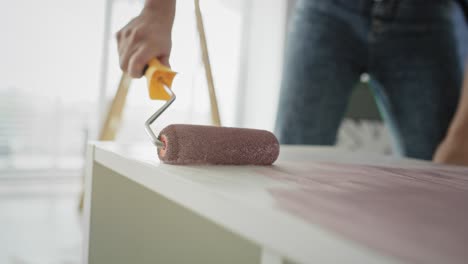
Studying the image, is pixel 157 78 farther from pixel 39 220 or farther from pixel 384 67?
pixel 39 220

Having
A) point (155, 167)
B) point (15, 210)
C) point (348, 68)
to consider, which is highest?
point (348, 68)

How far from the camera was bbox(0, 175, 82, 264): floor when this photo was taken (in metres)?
1.39

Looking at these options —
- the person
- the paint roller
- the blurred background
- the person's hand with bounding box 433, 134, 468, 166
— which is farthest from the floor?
the person's hand with bounding box 433, 134, 468, 166

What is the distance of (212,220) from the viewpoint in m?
0.31

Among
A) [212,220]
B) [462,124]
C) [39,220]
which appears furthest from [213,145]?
[39,220]

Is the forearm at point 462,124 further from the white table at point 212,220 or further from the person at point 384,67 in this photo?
the white table at point 212,220

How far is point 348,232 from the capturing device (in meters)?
0.21

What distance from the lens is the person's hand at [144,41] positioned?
0.62 meters

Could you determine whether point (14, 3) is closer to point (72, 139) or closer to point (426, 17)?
point (72, 139)

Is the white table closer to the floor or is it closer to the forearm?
the forearm

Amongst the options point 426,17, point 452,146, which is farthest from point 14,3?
point 452,146

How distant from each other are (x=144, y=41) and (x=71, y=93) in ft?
6.23

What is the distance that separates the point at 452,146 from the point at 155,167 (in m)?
0.76

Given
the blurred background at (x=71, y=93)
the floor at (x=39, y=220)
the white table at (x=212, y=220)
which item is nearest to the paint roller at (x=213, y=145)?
the white table at (x=212, y=220)
